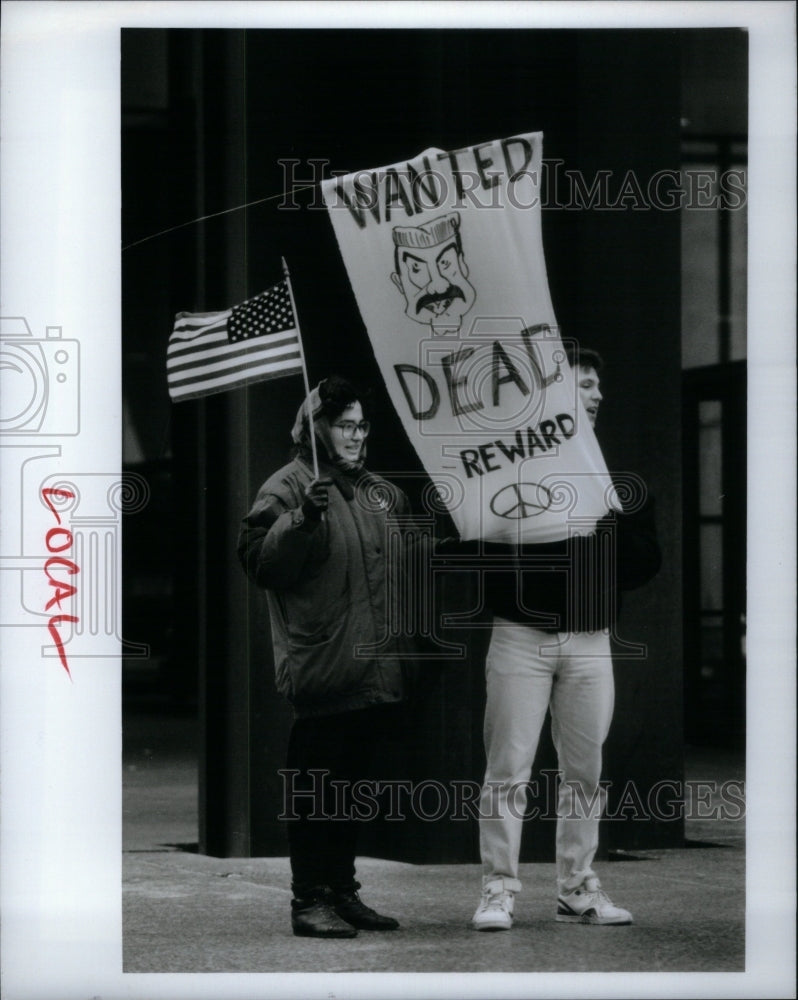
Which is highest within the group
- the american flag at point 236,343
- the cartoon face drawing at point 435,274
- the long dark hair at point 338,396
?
the cartoon face drawing at point 435,274

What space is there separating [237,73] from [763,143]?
205cm

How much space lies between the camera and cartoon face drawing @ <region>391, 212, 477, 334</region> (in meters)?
11.5

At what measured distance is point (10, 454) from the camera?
37.9 feet

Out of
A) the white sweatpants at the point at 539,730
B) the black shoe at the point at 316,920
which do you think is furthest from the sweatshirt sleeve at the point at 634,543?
the black shoe at the point at 316,920

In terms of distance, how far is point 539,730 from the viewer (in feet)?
38.1

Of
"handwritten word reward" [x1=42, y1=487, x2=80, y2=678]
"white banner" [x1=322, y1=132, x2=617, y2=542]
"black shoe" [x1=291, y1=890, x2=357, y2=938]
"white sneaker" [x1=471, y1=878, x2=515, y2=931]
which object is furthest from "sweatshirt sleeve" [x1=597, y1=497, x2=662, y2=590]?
"handwritten word reward" [x1=42, y1=487, x2=80, y2=678]

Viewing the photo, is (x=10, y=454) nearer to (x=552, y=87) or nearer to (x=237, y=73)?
(x=237, y=73)

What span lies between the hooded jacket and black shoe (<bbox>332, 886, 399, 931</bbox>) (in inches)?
28.2

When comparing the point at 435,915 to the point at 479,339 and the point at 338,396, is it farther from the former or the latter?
the point at 479,339

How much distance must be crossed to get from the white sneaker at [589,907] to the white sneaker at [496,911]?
195mm

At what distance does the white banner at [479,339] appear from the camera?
37.8 ft

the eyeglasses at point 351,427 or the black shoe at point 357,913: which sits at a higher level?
the eyeglasses at point 351,427

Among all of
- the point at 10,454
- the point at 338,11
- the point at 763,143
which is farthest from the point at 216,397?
the point at 763,143

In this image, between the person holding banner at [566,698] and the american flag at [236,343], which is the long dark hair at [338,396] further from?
the person holding banner at [566,698]
